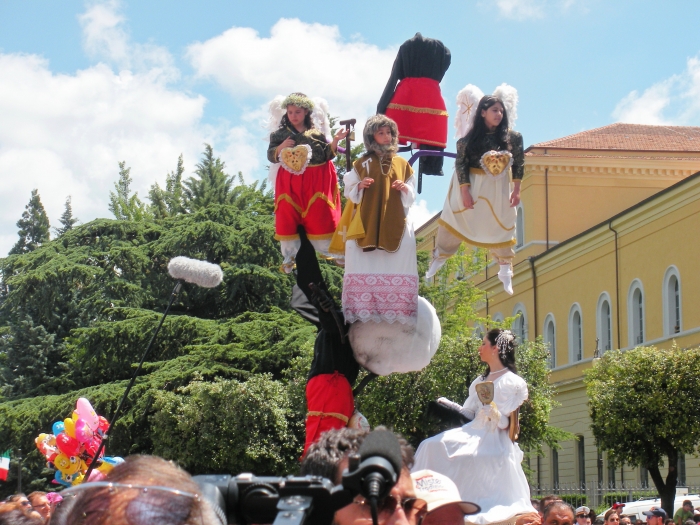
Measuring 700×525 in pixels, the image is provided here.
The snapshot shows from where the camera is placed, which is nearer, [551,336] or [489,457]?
[489,457]

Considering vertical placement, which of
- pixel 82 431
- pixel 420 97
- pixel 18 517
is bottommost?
pixel 18 517

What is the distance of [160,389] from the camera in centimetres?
2439

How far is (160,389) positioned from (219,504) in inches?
898

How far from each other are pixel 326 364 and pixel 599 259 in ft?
105

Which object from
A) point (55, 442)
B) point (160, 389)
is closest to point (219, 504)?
point (55, 442)

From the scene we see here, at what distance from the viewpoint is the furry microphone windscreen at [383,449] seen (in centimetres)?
204

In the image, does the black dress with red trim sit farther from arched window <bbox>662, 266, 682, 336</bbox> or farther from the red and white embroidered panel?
arched window <bbox>662, 266, 682, 336</bbox>

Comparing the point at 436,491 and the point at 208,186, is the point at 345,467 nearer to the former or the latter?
the point at 436,491

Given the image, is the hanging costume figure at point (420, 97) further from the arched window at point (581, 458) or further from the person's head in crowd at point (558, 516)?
the arched window at point (581, 458)

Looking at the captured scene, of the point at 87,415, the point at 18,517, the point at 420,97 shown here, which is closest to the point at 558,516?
the point at 18,517

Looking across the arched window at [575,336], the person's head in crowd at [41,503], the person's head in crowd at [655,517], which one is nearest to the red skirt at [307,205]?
the person's head in crowd at [41,503]

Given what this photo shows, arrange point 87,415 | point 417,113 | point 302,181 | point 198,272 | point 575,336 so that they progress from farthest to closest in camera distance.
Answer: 1. point 575,336
2. point 87,415
3. point 198,272
4. point 417,113
5. point 302,181

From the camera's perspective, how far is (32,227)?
55031mm

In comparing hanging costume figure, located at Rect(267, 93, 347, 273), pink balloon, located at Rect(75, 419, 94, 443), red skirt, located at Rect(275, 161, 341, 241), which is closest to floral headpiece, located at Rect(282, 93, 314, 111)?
hanging costume figure, located at Rect(267, 93, 347, 273)
